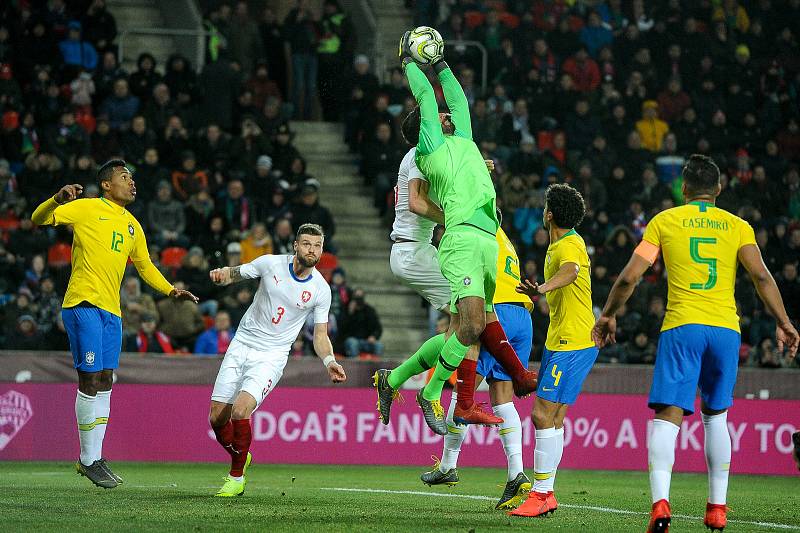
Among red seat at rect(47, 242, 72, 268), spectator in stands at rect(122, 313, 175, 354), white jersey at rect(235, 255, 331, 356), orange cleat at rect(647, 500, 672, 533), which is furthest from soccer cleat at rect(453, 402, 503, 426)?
red seat at rect(47, 242, 72, 268)

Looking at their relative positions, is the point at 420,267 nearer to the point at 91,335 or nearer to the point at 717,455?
the point at 91,335

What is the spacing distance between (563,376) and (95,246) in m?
4.22

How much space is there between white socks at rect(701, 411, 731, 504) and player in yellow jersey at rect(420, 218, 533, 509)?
2.08 metres

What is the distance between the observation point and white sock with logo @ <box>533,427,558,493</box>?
9.51m

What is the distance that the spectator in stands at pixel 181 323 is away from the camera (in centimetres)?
1770

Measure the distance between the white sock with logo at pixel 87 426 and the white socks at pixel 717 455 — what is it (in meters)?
5.38

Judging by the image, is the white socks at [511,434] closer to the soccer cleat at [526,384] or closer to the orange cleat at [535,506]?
the soccer cleat at [526,384]

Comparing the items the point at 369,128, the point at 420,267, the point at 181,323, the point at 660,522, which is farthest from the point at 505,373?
the point at 369,128

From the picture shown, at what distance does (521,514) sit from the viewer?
926cm

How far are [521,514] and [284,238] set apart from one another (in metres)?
10.2

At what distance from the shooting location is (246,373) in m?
11.1

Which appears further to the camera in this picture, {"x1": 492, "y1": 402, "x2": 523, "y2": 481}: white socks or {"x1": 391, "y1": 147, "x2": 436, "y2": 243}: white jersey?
{"x1": 391, "y1": 147, "x2": 436, "y2": 243}: white jersey

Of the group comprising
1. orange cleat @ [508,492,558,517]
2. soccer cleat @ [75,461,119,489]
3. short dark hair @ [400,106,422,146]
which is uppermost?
short dark hair @ [400,106,422,146]

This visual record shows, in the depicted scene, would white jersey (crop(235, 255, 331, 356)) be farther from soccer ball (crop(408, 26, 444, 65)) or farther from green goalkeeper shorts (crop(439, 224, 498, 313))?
soccer ball (crop(408, 26, 444, 65))
